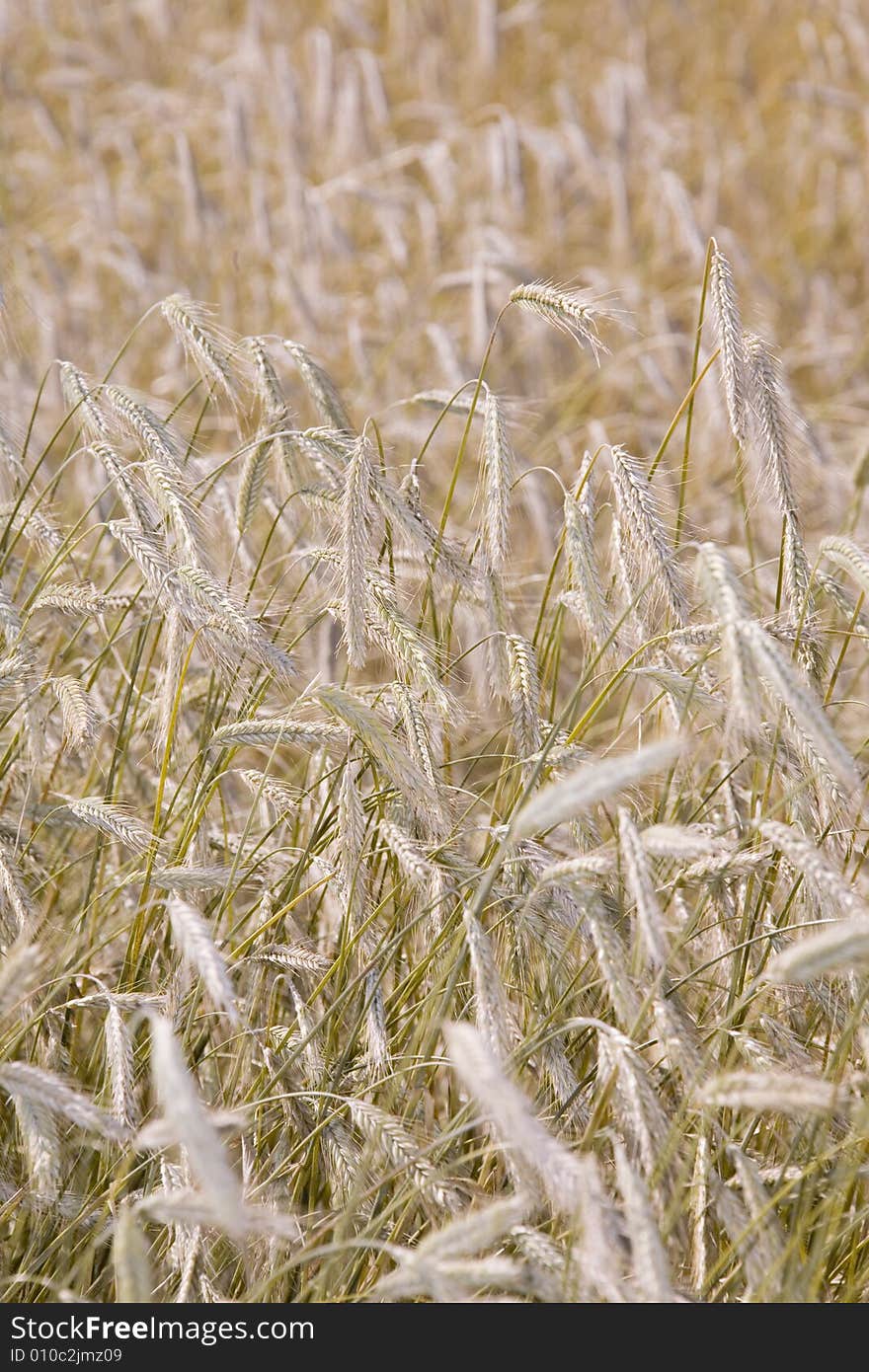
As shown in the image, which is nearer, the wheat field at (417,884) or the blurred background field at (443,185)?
the wheat field at (417,884)

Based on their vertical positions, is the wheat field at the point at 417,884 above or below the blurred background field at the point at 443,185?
below

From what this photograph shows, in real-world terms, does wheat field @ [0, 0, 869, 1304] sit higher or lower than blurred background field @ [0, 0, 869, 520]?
lower

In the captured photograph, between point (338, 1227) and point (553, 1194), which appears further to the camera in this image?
point (338, 1227)

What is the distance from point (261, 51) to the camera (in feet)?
20.0

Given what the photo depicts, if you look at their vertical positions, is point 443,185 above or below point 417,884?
above

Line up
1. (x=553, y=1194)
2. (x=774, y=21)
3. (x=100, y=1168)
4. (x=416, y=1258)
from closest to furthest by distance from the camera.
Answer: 1. (x=416, y=1258)
2. (x=553, y=1194)
3. (x=100, y=1168)
4. (x=774, y=21)

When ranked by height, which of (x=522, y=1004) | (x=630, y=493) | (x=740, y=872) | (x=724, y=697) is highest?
(x=630, y=493)

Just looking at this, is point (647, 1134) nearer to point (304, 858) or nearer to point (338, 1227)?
point (338, 1227)

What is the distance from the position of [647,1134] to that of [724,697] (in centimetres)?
67

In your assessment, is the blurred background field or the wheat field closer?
the wheat field

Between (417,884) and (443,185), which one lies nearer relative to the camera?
(417,884)

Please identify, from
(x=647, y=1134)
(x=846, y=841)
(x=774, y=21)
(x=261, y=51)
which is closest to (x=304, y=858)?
(x=647, y=1134)

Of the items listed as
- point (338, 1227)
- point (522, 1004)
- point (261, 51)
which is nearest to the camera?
point (338, 1227)
